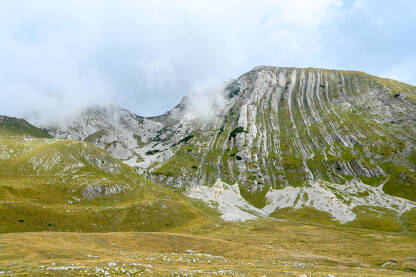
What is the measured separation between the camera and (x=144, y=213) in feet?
427

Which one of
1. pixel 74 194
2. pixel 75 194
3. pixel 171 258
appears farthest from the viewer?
pixel 75 194

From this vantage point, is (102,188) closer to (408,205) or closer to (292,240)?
(292,240)

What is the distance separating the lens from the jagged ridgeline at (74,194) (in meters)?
102

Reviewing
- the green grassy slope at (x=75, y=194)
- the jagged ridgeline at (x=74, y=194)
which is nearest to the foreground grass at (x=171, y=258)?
the green grassy slope at (x=75, y=194)

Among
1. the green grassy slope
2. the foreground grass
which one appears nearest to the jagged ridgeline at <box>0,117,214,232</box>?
the green grassy slope

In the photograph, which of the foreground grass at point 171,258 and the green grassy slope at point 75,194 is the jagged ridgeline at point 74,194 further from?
the foreground grass at point 171,258

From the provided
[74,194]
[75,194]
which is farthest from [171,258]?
[74,194]

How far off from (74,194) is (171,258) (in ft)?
390

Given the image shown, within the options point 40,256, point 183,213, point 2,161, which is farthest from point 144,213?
point 2,161

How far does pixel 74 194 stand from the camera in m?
138

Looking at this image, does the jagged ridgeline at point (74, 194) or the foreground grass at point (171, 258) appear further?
the jagged ridgeline at point (74, 194)

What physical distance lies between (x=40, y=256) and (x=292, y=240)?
91869mm

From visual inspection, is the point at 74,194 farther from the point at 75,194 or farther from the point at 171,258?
the point at 171,258

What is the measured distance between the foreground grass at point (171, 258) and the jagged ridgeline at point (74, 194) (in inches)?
1681
